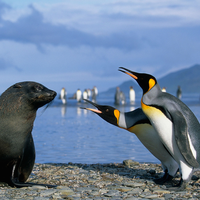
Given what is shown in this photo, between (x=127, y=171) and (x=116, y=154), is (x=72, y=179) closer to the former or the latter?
(x=127, y=171)

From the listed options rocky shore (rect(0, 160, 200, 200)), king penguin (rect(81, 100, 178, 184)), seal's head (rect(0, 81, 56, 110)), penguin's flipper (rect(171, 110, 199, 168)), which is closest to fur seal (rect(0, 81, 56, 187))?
seal's head (rect(0, 81, 56, 110))

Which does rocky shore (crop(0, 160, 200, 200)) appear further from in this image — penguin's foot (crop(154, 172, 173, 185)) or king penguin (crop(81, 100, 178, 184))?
king penguin (crop(81, 100, 178, 184))

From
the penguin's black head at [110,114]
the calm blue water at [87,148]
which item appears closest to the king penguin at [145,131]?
the penguin's black head at [110,114]

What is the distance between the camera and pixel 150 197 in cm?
383

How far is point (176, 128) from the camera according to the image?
160 inches

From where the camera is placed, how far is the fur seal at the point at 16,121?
4164 mm

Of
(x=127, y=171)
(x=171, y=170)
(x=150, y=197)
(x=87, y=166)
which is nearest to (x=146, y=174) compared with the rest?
(x=127, y=171)

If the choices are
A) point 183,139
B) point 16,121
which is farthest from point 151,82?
point 16,121

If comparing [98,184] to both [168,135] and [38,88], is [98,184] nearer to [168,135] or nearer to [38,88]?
[168,135]

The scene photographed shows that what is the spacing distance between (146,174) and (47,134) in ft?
18.7

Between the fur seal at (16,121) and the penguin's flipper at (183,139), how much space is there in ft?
4.87

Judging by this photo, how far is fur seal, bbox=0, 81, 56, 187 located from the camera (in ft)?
13.7

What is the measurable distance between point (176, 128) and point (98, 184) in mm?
1198

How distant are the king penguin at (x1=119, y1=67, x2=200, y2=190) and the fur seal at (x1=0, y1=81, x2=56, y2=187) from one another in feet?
3.95
